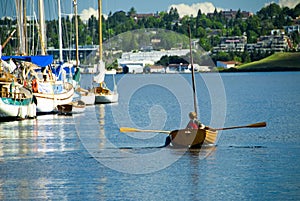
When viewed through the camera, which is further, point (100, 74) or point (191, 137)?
point (100, 74)

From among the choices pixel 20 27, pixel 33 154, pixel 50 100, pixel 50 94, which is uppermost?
pixel 20 27

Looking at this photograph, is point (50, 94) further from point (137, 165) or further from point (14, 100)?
point (137, 165)

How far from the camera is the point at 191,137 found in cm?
4200

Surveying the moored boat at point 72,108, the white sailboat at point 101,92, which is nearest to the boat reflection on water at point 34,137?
the moored boat at point 72,108

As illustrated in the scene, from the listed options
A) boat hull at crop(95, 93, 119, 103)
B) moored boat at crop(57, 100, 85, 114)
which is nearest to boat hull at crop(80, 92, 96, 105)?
boat hull at crop(95, 93, 119, 103)

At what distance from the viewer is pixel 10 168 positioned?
3822 cm

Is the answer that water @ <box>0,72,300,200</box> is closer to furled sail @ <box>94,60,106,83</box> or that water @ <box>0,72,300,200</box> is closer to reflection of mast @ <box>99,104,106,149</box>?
reflection of mast @ <box>99,104,106,149</box>

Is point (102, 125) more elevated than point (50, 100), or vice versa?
point (50, 100)

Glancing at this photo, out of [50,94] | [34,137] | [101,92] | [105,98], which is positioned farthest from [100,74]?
[34,137]

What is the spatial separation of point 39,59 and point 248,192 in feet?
111

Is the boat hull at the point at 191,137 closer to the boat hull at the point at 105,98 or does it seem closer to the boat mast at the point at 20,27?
the boat mast at the point at 20,27

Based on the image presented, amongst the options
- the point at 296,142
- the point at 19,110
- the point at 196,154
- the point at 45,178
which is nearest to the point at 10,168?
the point at 45,178

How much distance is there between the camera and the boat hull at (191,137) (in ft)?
137

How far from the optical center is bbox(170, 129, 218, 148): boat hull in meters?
41.7
